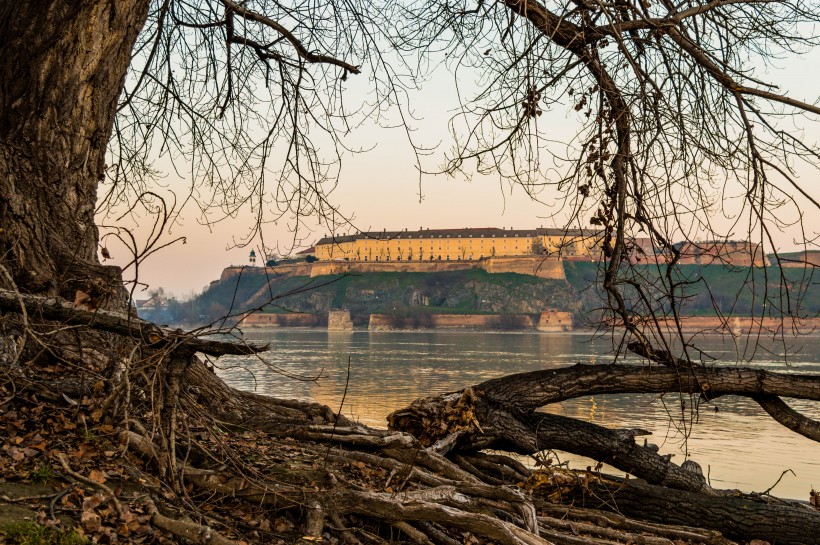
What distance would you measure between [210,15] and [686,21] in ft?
12.7

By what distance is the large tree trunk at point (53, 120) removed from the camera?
5.27 meters

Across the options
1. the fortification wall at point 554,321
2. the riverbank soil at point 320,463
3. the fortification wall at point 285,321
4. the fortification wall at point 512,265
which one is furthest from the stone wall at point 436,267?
the riverbank soil at point 320,463

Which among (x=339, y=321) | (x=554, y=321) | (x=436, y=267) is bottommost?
(x=339, y=321)

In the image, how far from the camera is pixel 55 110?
5.43 meters

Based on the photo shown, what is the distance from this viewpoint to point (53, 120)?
5434 mm

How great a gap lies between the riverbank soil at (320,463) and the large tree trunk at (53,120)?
1.74 feet

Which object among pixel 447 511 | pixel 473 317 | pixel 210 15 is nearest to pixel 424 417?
pixel 447 511

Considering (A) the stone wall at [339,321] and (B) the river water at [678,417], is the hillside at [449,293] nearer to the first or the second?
(A) the stone wall at [339,321]

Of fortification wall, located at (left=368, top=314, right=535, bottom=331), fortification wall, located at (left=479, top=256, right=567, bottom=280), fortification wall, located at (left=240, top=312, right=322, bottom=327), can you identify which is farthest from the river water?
fortification wall, located at (left=240, top=312, right=322, bottom=327)

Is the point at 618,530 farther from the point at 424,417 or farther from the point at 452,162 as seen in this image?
the point at 452,162

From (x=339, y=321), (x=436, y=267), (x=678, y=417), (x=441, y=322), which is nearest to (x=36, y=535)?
(x=678, y=417)

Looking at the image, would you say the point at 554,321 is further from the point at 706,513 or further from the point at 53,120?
the point at 53,120

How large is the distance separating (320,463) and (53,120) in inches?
105

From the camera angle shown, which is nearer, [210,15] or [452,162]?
[452,162]
